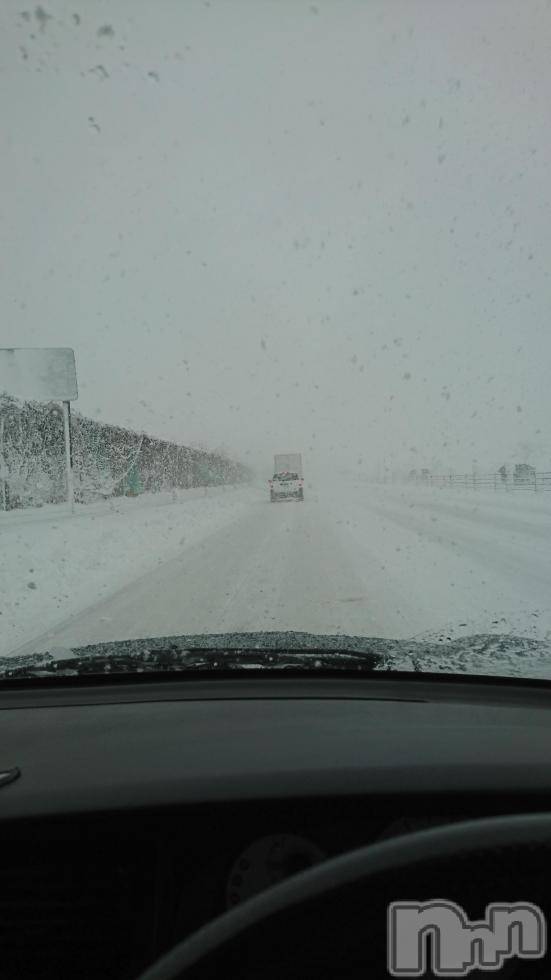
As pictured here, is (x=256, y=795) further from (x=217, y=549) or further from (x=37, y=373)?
(x=37, y=373)

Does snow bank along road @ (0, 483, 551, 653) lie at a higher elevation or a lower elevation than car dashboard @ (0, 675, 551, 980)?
lower

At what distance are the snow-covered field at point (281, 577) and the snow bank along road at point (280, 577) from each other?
0.03 metres

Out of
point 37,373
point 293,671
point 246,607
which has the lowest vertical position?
point 246,607

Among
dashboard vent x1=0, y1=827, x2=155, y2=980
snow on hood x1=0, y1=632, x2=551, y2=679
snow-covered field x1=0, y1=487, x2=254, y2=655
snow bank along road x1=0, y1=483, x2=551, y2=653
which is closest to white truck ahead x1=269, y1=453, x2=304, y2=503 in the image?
snow-covered field x1=0, y1=487, x2=254, y2=655

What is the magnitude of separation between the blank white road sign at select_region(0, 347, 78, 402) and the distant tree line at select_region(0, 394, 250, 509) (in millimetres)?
6537

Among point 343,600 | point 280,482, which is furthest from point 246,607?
point 280,482

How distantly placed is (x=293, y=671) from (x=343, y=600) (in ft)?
14.7

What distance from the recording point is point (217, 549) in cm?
1334

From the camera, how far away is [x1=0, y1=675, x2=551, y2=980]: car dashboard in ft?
6.87

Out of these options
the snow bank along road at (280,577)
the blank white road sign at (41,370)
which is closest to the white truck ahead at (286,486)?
the snow bank along road at (280,577)

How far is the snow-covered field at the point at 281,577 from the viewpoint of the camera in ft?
22.3

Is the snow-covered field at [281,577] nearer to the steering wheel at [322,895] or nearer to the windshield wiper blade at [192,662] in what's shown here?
the windshield wiper blade at [192,662]

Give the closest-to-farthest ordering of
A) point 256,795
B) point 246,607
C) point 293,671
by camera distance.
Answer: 1. point 256,795
2. point 293,671
3. point 246,607

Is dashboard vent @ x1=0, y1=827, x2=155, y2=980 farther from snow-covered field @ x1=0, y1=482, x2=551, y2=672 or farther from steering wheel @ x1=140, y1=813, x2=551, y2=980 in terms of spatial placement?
snow-covered field @ x1=0, y1=482, x2=551, y2=672
